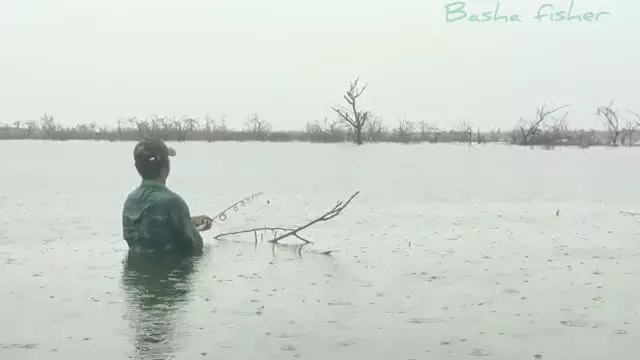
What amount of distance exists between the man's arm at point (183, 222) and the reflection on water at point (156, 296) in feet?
1.04

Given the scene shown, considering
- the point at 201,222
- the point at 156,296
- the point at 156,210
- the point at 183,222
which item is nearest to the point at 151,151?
the point at 156,210

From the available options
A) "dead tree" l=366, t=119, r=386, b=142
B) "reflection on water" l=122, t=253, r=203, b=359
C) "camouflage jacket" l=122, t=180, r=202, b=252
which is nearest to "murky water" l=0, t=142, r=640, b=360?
"reflection on water" l=122, t=253, r=203, b=359

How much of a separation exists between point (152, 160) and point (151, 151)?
106 millimetres

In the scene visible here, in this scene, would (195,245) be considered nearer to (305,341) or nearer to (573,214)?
(305,341)

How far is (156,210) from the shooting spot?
10375 mm

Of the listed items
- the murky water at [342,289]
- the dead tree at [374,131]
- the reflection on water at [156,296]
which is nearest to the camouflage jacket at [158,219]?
the reflection on water at [156,296]

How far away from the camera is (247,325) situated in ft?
27.5

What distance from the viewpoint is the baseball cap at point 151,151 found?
10.5 m

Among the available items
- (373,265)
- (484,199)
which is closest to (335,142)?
(484,199)

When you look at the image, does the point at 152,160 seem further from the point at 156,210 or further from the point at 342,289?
the point at 342,289

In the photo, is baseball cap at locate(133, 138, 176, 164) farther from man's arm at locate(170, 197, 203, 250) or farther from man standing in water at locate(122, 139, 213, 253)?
man's arm at locate(170, 197, 203, 250)

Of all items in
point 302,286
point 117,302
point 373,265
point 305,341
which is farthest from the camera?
point 373,265

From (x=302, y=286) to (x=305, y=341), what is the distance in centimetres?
302

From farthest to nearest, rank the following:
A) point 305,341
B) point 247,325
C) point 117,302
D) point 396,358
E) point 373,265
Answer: point 373,265
point 117,302
point 247,325
point 305,341
point 396,358
